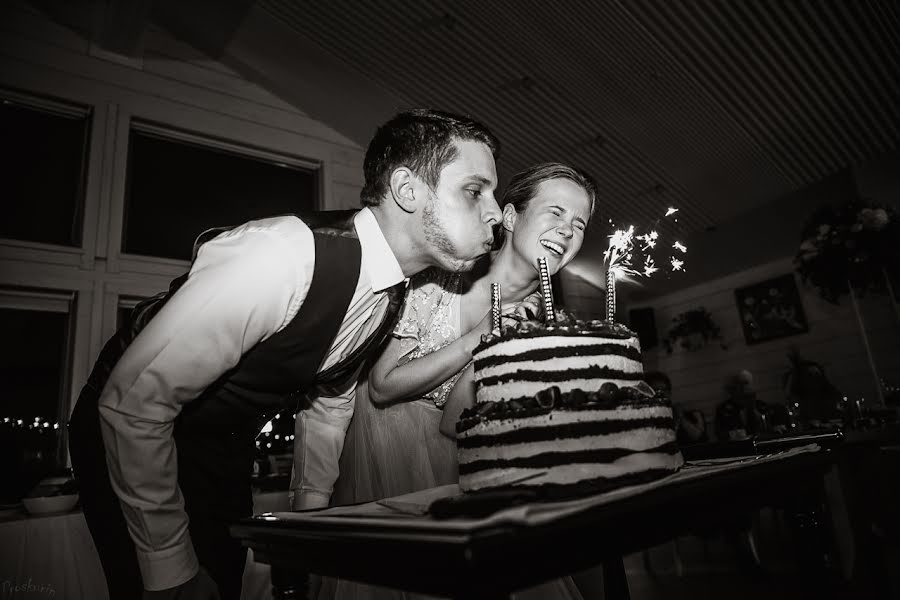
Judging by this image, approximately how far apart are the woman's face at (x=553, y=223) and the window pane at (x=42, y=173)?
162 inches

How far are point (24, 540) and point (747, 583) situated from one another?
3.93m

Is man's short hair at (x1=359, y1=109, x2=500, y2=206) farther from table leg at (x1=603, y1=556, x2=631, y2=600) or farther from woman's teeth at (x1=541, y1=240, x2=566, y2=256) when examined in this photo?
table leg at (x1=603, y1=556, x2=631, y2=600)

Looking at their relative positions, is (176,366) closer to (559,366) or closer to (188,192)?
(559,366)

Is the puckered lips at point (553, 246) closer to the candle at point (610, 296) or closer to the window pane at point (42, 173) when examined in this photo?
the candle at point (610, 296)

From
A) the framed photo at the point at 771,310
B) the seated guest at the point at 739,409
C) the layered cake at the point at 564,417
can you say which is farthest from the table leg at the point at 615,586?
the framed photo at the point at 771,310

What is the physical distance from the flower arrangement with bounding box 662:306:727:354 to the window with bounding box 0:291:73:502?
7467 mm

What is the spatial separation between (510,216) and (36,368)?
3.91 meters

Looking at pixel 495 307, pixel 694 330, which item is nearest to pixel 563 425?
pixel 495 307

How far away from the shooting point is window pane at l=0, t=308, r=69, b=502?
3.82 metres

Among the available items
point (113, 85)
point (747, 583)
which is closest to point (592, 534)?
point (747, 583)

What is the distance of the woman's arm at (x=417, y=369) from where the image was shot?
4.89 feet

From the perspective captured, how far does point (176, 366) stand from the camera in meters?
1.03

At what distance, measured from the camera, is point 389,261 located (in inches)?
57.1
